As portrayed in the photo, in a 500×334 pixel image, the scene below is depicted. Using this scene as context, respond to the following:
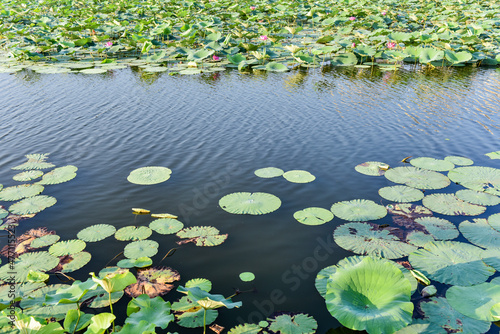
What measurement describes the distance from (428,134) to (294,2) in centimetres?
1981

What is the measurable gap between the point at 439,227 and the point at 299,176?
2.41 meters

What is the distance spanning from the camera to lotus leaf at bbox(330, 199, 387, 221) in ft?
18.2

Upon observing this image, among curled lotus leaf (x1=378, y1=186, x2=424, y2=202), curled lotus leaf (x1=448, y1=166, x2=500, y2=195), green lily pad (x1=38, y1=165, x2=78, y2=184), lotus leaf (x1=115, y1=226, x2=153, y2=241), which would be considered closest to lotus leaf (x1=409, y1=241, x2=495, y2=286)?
curled lotus leaf (x1=378, y1=186, x2=424, y2=202)

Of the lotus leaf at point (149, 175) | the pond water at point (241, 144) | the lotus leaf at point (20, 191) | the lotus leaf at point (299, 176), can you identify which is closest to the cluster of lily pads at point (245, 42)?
the pond water at point (241, 144)

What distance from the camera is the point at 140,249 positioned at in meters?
4.89

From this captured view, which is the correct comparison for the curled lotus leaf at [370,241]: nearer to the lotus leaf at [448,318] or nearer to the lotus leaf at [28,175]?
the lotus leaf at [448,318]

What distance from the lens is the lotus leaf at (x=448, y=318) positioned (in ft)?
11.9

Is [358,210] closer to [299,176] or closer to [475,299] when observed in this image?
[299,176]

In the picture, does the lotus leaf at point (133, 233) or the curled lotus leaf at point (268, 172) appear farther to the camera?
the curled lotus leaf at point (268, 172)

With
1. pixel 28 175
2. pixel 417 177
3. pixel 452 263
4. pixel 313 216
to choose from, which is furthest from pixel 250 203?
pixel 28 175

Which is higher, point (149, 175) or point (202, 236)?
point (149, 175)

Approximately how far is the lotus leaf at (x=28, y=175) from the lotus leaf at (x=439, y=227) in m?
6.50

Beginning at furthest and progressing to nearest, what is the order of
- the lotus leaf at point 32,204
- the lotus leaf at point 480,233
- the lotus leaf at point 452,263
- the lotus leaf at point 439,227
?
the lotus leaf at point 32,204, the lotus leaf at point 439,227, the lotus leaf at point 480,233, the lotus leaf at point 452,263

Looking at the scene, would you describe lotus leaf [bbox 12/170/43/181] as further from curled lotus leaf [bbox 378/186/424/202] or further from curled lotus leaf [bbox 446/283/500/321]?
curled lotus leaf [bbox 446/283/500/321]
